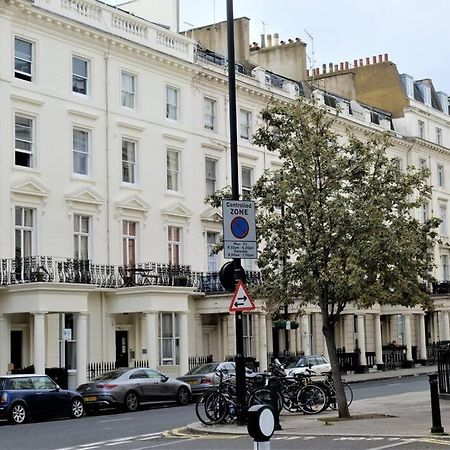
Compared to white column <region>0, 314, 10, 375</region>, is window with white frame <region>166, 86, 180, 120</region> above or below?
above

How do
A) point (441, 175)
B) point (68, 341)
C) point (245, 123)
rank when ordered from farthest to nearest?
point (441, 175) < point (245, 123) < point (68, 341)

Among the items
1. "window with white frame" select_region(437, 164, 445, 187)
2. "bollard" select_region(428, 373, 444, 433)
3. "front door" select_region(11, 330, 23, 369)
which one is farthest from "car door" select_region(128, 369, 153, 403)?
"window with white frame" select_region(437, 164, 445, 187)

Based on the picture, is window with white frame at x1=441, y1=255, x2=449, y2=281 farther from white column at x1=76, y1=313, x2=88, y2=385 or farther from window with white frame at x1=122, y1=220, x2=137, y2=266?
white column at x1=76, y1=313, x2=88, y2=385

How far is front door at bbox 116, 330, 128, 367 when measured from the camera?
3738cm

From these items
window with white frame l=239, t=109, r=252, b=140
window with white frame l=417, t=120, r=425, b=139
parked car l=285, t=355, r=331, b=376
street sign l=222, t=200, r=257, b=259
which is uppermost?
window with white frame l=417, t=120, r=425, b=139

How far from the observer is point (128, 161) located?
38250 mm

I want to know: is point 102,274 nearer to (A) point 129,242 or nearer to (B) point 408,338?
(A) point 129,242

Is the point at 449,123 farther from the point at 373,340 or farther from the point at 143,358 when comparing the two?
the point at 143,358

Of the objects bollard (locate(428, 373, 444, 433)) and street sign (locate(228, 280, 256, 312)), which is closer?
bollard (locate(428, 373, 444, 433))

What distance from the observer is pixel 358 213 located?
20172 millimetres

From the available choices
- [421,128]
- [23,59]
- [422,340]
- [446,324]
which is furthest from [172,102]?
[421,128]

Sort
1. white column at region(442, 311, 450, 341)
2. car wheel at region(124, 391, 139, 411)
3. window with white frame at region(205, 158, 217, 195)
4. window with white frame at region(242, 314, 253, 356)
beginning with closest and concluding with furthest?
car wheel at region(124, 391, 139, 411) → window with white frame at region(205, 158, 217, 195) → window with white frame at region(242, 314, 253, 356) → white column at region(442, 311, 450, 341)

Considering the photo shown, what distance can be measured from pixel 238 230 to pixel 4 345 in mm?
16961

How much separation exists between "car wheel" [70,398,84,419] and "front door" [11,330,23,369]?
7.68m
